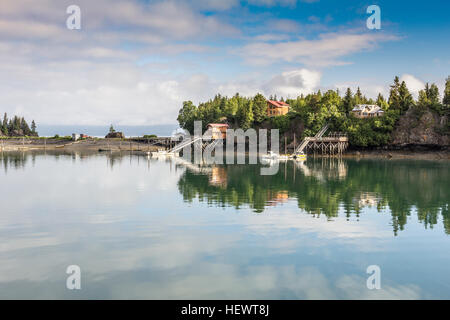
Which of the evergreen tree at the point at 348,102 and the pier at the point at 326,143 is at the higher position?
the evergreen tree at the point at 348,102

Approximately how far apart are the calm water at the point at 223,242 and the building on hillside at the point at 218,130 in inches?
3470

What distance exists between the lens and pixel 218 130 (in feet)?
444

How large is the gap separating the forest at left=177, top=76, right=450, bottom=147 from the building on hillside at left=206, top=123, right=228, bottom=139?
5.80 meters

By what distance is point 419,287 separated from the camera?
682 inches

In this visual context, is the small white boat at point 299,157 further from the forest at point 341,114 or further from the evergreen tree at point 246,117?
the evergreen tree at point 246,117

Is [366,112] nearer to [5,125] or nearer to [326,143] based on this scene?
[326,143]

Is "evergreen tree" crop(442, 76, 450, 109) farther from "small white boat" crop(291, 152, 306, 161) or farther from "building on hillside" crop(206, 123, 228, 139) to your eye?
"building on hillside" crop(206, 123, 228, 139)

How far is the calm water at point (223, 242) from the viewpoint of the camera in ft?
56.2

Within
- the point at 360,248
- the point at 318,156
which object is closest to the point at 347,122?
the point at 318,156

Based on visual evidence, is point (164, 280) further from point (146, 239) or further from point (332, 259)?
point (332, 259)

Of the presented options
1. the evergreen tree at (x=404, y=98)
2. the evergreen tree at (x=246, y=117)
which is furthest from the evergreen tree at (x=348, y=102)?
the evergreen tree at (x=246, y=117)

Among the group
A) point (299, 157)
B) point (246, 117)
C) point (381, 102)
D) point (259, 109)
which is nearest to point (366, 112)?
point (381, 102)

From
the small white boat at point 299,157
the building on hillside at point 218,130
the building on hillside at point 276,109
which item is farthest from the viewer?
the building on hillside at point 276,109

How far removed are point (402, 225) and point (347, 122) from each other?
91.7 metres
